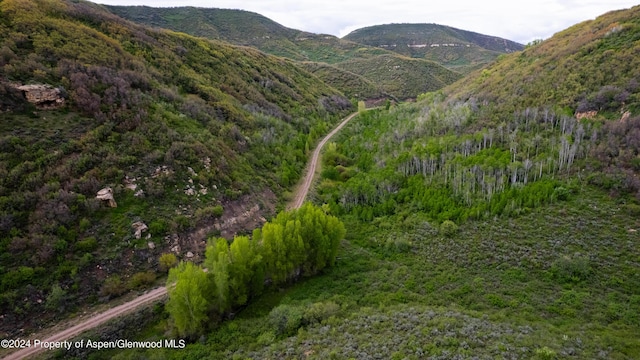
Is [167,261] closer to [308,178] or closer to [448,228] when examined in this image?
[308,178]

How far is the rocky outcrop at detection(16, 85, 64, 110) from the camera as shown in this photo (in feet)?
132

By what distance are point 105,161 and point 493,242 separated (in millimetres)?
46217

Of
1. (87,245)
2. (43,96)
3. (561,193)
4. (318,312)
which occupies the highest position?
(43,96)

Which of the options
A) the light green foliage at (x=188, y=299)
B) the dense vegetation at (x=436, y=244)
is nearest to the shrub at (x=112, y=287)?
the dense vegetation at (x=436, y=244)

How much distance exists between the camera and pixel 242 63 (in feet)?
315

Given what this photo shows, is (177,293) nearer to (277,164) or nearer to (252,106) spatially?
(277,164)

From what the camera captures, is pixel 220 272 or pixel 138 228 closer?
pixel 220 272

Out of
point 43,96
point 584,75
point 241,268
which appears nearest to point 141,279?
point 241,268

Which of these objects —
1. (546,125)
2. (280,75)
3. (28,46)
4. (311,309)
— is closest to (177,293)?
(311,309)

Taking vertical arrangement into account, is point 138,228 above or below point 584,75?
below

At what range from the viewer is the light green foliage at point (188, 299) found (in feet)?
86.4

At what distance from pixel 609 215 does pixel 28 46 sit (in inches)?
3013

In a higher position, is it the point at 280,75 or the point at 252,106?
the point at 280,75

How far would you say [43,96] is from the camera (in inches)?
1610
